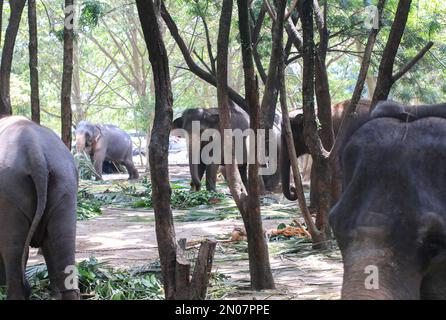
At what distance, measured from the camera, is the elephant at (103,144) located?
21.5m

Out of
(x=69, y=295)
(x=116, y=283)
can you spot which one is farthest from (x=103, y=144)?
(x=69, y=295)

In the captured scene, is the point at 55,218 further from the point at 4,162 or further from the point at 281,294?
the point at 281,294

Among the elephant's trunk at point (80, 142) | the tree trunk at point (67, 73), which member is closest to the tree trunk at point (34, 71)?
the tree trunk at point (67, 73)

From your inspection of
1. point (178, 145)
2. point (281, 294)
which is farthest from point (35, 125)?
point (178, 145)

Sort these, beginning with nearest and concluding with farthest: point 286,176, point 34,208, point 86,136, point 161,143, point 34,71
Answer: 1. point 161,143
2. point 34,208
3. point 34,71
4. point 286,176
5. point 86,136

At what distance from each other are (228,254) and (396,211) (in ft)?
17.6

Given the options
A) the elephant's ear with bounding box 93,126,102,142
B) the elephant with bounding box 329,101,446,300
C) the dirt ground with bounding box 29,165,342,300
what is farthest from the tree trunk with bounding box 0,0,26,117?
the elephant's ear with bounding box 93,126,102,142

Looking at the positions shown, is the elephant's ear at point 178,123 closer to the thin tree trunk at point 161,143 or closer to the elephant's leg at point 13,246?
the elephant's leg at point 13,246

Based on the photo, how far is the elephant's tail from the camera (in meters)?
4.75

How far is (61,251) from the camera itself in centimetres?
492

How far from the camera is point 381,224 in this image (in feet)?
7.43

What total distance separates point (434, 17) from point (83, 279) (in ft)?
31.1

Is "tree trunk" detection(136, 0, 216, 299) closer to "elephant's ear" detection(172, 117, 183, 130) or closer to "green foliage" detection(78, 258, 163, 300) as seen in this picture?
"green foliage" detection(78, 258, 163, 300)

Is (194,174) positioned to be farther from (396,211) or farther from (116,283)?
(396,211)
